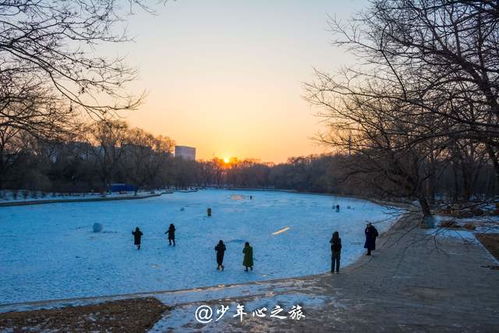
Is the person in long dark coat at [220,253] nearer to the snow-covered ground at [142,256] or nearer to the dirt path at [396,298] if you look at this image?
the snow-covered ground at [142,256]

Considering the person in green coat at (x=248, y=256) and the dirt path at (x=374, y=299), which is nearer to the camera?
the dirt path at (x=374, y=299)

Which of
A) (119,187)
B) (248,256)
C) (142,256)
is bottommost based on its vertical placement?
(142,256)

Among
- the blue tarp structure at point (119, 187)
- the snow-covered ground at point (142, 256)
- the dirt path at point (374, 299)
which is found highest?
the blue tarp structure at point (119, 187)

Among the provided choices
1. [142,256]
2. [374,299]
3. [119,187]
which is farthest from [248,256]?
[119,187]

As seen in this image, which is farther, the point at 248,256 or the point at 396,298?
the point at 248,256

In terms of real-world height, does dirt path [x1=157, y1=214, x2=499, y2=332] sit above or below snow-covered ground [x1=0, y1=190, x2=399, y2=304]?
above

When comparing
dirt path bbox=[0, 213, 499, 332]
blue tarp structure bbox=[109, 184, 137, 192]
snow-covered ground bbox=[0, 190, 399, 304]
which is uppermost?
blue tarp structure bbox=[109, 184, 137, 192]

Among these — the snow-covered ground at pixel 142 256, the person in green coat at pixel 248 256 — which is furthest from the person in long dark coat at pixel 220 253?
the person in green coat at pixel 248 256

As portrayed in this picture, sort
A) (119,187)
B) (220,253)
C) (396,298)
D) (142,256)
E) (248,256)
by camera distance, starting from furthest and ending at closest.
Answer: (119,187) → (142,256) → (220,253) → (248,256) → (396,298)

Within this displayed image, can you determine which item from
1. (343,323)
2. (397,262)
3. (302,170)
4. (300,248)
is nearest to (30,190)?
(300,248)

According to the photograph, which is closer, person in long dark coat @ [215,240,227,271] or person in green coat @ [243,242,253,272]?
person in green coat @ [243,242,253,272]

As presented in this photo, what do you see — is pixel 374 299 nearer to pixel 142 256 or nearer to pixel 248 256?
pixel 248 256

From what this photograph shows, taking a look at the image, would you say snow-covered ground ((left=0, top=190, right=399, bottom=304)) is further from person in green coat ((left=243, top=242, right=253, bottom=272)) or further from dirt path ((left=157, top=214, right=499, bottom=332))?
dirt path ((left=157, top=214, right=499, bottom=332))

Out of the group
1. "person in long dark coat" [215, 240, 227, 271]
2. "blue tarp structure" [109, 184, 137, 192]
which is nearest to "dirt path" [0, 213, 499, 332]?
"person in long dark coat" [215, 240, 227, 271]
